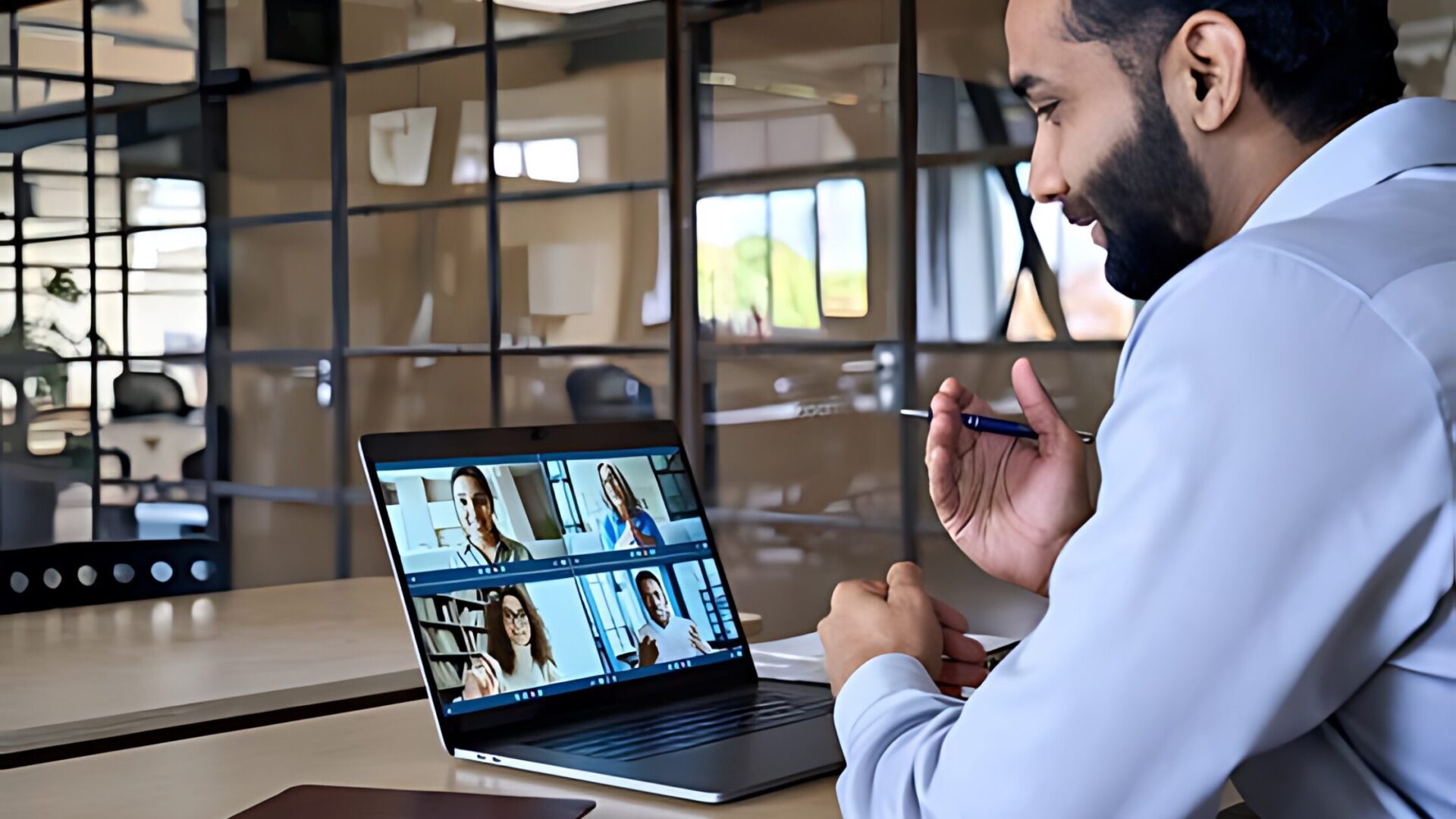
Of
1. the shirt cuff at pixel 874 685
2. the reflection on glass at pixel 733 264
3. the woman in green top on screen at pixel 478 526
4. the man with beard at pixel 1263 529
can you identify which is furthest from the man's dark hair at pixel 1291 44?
the reflection on glass at pixel 733 264

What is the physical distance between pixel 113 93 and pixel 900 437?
3.65 m

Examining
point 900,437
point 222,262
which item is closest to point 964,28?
point 900,437

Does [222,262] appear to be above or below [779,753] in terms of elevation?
above

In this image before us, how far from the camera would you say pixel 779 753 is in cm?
114

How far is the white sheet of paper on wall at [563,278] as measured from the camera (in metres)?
5.48

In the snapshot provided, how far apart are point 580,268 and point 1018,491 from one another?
4509mm

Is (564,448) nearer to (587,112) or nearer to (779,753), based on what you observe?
(779,753)

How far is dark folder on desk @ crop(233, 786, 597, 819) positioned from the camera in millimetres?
947

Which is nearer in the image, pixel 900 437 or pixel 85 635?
pixel 85 635

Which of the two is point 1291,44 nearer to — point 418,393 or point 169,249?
point 418,393

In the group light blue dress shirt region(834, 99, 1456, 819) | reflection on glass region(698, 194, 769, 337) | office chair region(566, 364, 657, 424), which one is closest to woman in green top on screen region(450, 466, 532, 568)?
light blue dress shirt region(834, 99, 1456, 819)

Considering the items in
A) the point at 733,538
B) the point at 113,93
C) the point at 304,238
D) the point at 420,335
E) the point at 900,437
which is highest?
the point at 113,93

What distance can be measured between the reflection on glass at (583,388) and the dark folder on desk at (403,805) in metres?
4.13

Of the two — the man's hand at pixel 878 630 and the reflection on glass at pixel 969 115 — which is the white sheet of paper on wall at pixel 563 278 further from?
the man's hand at pixel 878 630
